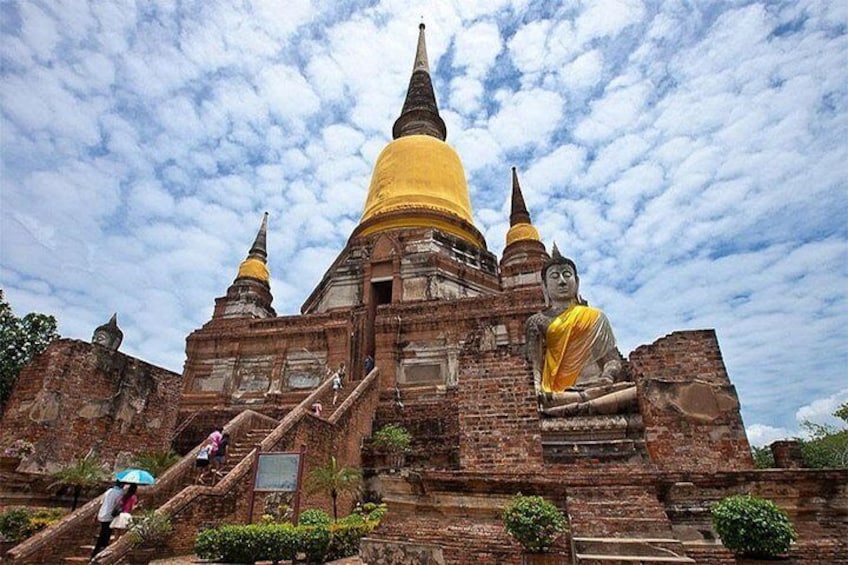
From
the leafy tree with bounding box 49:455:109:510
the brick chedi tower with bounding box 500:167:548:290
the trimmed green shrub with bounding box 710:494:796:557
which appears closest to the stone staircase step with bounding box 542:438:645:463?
the trimmed green shrub with bounding box 710:494:796:557

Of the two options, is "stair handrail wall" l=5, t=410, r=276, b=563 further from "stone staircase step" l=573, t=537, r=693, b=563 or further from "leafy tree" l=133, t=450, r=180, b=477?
"stone staircase step" l=573, t=537, r=693, b=563

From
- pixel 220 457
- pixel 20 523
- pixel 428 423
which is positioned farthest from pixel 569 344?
pixel 20 523

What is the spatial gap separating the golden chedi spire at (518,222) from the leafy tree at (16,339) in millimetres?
20968

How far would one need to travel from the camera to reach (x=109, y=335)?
61.9 feet

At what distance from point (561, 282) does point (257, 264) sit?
22996 millimetres

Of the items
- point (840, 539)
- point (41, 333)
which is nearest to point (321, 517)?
point (840, 539)

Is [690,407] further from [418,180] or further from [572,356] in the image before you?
[418,180]

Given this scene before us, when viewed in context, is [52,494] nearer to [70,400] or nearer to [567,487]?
[70,400]

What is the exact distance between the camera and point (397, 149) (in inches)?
1069

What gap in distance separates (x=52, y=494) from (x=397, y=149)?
21537mm

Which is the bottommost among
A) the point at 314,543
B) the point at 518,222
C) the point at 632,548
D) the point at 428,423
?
the point at 314,543

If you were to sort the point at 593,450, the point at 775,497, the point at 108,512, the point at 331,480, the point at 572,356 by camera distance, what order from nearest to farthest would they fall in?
the point at 775,497 < the point at 593,450 < the point at 108,512 < the point at 572,356 < the point at 331,480

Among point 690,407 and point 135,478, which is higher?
point 690,407

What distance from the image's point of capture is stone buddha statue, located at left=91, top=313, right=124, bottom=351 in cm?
1862
